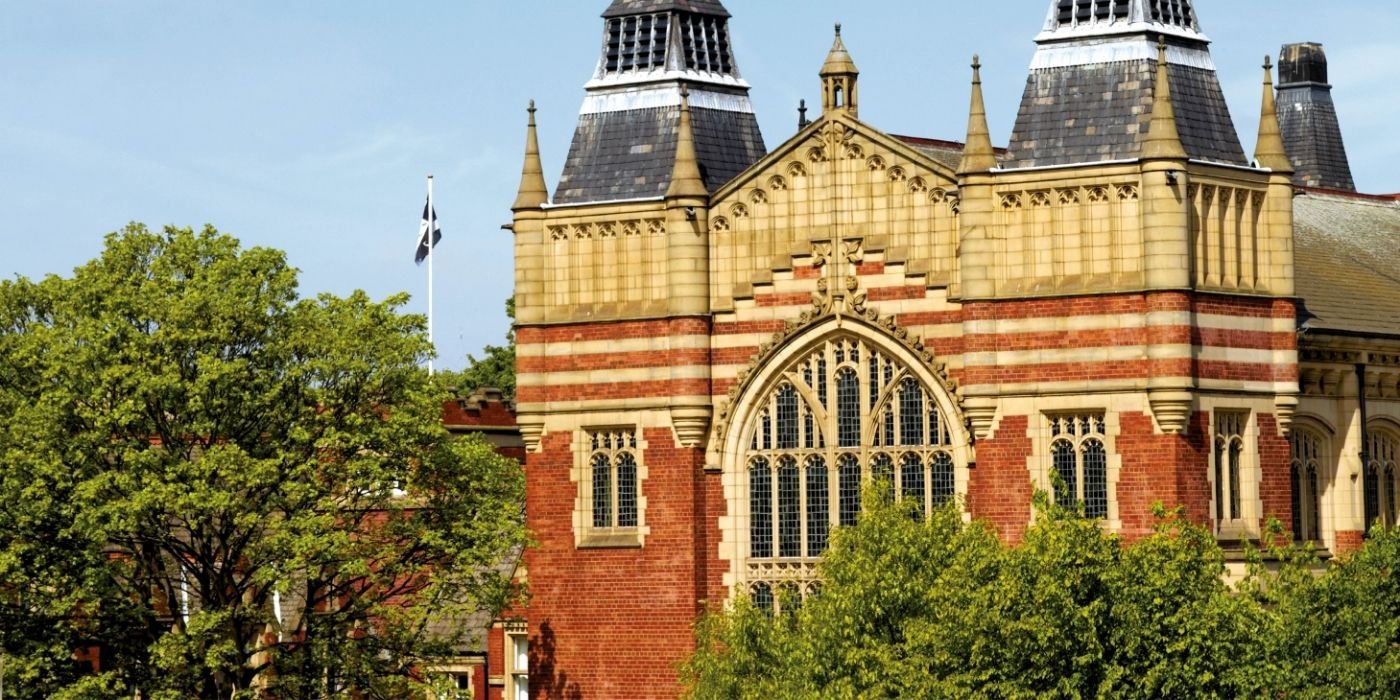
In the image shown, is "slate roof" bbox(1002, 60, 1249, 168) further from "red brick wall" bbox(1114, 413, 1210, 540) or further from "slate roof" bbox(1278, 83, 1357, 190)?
"slate roof" bbox(1278, 83, 1357, 190)

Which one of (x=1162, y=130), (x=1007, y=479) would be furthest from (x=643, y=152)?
(x=1162, y=130)

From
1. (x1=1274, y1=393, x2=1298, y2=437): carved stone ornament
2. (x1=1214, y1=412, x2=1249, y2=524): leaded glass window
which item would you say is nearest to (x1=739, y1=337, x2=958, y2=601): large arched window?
(x1=1214, y1=412, x2=1249, y2=524): leaded glass window

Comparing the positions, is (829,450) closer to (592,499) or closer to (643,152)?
(592,499)

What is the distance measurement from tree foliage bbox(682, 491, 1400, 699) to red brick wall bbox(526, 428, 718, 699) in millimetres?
6149

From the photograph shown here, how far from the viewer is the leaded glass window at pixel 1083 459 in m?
66.2

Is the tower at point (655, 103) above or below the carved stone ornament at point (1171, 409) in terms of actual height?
Result: above

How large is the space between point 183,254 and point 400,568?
771cm

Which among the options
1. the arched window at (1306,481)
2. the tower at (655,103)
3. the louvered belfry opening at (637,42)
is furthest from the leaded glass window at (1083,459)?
the louvered belfry opening at (637,42)

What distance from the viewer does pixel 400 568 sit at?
68.8 metres

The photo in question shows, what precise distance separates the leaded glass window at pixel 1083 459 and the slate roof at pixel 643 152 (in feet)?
33.8

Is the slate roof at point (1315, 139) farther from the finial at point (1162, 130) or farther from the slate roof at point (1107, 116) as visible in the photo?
the finial at point (1162, 130)

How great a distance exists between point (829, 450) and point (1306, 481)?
10.1m

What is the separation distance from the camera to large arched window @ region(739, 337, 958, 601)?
6894cm

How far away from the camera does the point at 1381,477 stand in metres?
72.9
